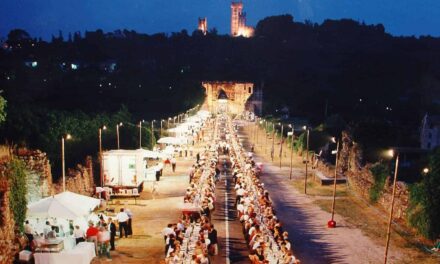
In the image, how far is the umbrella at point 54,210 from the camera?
54.3ft

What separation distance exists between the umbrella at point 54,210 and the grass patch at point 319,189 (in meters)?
16.2

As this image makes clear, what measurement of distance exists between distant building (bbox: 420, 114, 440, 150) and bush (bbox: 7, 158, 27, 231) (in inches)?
2362

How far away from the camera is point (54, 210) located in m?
16.6

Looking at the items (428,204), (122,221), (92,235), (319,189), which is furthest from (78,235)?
(319,189)

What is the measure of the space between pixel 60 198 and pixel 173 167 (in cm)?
1727

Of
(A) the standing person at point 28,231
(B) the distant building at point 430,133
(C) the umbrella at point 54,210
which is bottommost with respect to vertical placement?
(B) the distant building at point 430,133

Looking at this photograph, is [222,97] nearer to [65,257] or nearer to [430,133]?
[430,133]

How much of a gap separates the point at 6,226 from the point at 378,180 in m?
19.3

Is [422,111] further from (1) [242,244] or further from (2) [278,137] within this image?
(1) [242,244]

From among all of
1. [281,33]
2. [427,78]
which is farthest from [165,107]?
[281,33]

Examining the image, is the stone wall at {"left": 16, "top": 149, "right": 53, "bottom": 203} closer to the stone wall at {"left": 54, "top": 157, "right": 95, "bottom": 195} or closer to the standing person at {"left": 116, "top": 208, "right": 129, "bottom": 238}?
the stone wall at {"left": 54, "top": 157, "right": 95, "bottom": 195}

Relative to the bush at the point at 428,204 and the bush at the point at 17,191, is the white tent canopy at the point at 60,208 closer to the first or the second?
the bush at the point at 17,191

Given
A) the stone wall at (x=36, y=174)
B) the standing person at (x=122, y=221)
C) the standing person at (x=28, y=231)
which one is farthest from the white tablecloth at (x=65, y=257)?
the stone wall at (x=36, y=174)

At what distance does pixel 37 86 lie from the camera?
246 feet
